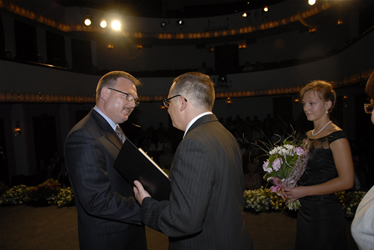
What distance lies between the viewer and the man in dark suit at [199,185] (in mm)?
1279

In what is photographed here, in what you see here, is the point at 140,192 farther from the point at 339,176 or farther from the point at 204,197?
the point at 339,176

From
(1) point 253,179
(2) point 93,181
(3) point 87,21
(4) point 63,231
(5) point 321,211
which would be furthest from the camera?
(3) point 87,21

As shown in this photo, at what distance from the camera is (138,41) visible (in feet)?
47.0

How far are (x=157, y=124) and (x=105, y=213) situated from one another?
15.2 m

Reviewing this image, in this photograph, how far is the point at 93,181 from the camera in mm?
1727

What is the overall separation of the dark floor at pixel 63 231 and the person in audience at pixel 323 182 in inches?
63.6

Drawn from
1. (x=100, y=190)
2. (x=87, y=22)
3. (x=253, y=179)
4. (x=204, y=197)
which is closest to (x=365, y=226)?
(x=204, y=197)

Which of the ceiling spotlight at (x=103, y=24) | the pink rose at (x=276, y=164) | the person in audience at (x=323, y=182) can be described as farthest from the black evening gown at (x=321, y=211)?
the ceiling spotlight at (x=103, y=24)

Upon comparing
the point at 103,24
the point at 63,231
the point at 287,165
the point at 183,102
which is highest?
the point at 103,24

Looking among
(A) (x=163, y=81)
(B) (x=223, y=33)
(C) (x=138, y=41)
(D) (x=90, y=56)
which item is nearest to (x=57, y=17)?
(D) (x=90, y=56)

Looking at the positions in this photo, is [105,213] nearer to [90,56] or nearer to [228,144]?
[228,144]

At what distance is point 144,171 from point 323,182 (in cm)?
153

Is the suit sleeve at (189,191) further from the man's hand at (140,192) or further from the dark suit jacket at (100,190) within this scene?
the dark suit jacket at (100,190)

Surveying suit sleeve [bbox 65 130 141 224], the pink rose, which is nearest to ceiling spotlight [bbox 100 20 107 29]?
suit sleeve [bbox 65 130 141 224]
